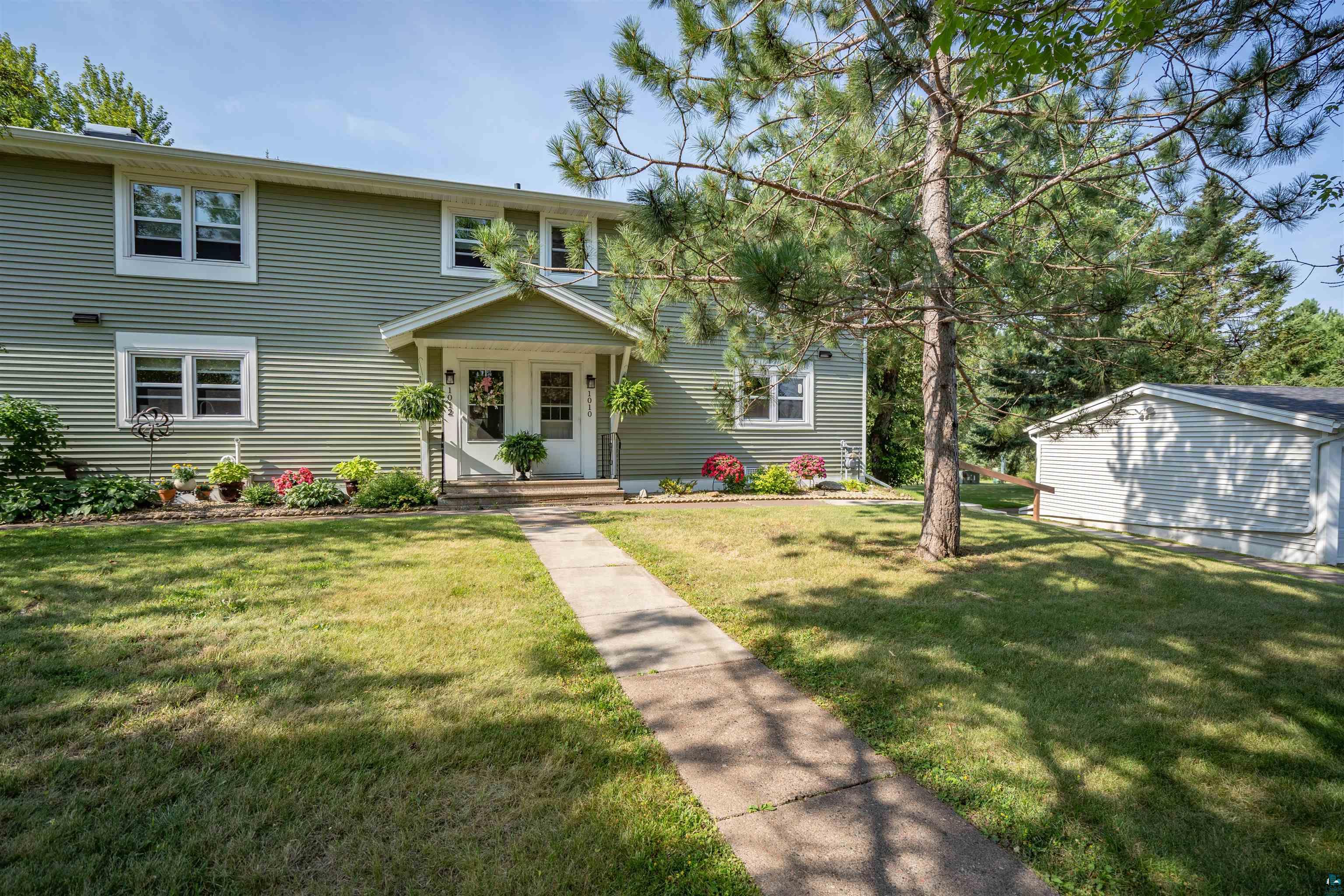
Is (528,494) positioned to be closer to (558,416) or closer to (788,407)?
(558,416)

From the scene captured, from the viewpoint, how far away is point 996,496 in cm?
1800

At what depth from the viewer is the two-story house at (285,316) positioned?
8.75m

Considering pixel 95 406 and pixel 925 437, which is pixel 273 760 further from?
pixel 95 406

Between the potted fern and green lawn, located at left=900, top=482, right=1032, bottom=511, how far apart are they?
801 centimetres

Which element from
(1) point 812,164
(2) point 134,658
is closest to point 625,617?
(2) point 134,658

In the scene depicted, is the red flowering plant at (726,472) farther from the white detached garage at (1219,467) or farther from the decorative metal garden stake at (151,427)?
the decorative metal garden stake at (151,427)

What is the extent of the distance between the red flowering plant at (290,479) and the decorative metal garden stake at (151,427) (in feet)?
5.45

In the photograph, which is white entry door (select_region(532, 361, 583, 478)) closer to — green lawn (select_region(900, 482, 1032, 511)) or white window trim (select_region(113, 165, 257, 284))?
white window trim (select_region(113, 165, 257, 284))

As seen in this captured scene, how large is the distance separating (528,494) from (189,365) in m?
5.90

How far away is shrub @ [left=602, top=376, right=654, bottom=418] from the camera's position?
10398 millimetres

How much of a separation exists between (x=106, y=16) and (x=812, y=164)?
14.5 meters

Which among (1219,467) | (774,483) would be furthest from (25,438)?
(1219,467)

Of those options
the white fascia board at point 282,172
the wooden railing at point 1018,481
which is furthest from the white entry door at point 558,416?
the wooden railing at point 1018,481

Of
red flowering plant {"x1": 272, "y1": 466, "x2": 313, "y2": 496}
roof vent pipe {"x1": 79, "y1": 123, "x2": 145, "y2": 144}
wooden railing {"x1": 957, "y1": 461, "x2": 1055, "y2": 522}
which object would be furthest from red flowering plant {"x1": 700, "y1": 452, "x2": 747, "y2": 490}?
roof vent pipe {"x1": 79, "y1": 123, "x2": 145, "y2": 144}
